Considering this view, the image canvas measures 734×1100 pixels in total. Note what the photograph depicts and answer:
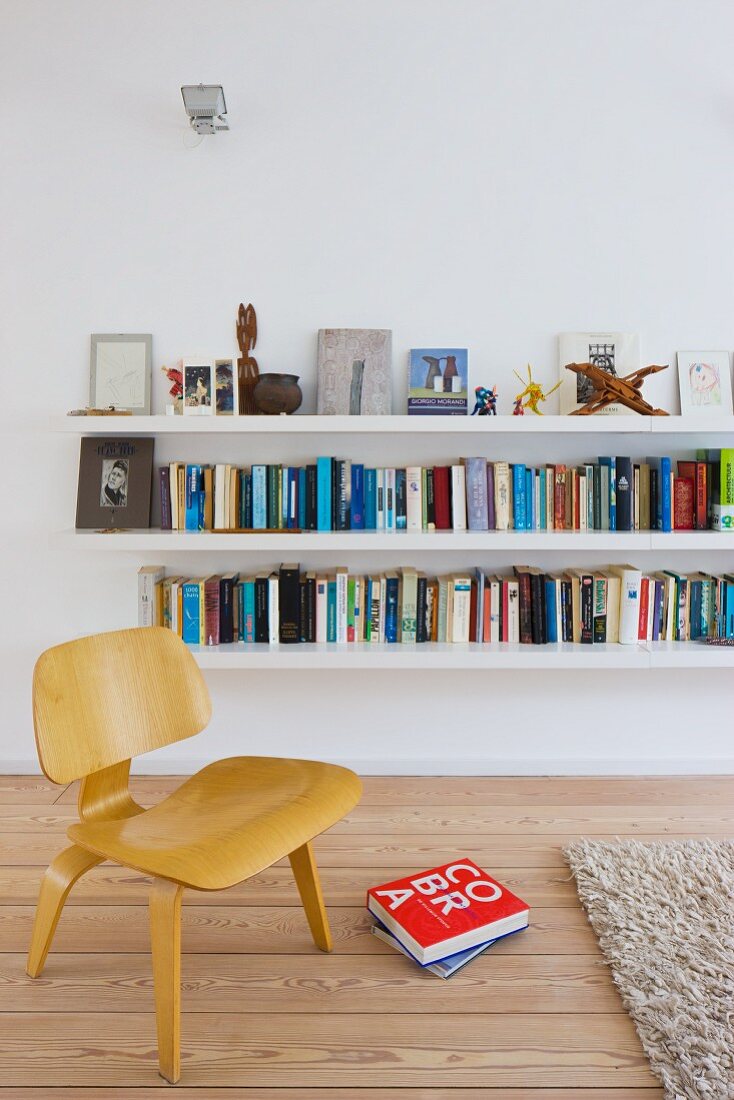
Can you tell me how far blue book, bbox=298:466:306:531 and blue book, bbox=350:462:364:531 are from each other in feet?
0.51

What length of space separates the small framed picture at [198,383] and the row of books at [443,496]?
0.21m

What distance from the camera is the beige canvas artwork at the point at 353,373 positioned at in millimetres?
2705

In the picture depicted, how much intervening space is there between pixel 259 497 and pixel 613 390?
3.86 ft

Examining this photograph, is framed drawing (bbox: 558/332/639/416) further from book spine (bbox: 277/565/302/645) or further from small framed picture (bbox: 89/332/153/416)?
small framed picture (bbox: 89/332/153/416)

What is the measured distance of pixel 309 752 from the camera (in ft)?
9.52

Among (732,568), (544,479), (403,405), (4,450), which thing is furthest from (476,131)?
(4,450)

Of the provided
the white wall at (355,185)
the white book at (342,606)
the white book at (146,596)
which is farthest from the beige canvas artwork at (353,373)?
the white book at (146,596)

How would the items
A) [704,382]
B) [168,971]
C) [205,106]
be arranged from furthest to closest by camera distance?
[704,382], [205,106], [168,971]

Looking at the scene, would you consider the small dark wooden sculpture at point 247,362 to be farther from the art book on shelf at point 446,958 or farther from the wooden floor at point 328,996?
the art book on shelf at point 446,958

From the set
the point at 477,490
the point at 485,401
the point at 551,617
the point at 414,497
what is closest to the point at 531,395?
the point at 485,401

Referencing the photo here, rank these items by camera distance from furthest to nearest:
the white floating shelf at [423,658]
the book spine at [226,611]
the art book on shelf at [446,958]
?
the book spine at [226,611] → the white floating shelf at [423,658] → the art book on shelf at [446,958]

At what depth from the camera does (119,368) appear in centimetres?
274

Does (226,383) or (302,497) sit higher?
(226,383)

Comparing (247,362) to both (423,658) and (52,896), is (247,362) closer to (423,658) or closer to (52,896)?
(423,658)
